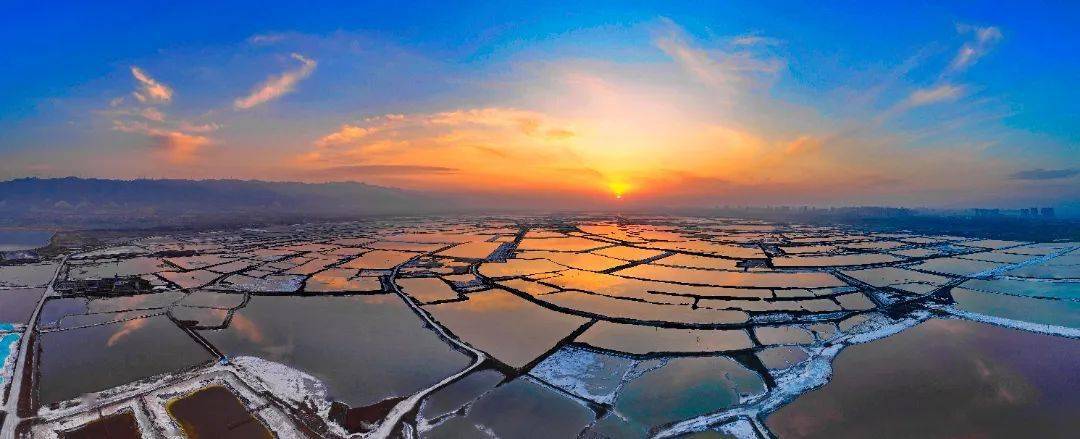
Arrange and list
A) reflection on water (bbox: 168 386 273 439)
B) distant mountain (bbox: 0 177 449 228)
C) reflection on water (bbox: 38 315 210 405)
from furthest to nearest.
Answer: distant mountain (bbox: 0 177 449 228) → reflection on water (bbox: 38 315 210 405) → reflection on water (bbox: 168 386 273 439)

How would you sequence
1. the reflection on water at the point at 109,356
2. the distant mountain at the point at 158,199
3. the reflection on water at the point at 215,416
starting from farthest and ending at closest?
the distant mountain at the point at 158,199
the reflection on water at the point at 109,356
the reflection on water at the point at 215,416

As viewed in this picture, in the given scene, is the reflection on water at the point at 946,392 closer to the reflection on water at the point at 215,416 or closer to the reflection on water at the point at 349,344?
the reflection on water at the point at 349,344

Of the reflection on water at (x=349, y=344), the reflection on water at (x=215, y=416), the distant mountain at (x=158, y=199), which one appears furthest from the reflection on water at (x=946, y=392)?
the distant mountain at (x=158, y=199)

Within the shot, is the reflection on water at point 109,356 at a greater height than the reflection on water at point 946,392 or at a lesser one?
lesser

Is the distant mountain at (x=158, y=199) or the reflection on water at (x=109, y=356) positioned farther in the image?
the distant mountain at (x=158, y=199)

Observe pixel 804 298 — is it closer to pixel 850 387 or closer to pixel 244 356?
pixel 850 387

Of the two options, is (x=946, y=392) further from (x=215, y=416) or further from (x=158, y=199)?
(x=158, y=199)

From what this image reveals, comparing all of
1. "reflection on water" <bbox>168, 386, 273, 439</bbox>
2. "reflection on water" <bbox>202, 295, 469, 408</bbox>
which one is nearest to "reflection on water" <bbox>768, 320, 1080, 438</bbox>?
"reflection on water" <bbox>202, 295, 469, 408</bbox>

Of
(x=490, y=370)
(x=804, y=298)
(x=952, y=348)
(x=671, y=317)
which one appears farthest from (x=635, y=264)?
(x=490, y=370)

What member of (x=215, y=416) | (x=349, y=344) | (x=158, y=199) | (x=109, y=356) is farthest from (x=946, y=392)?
(x=158, y=199)

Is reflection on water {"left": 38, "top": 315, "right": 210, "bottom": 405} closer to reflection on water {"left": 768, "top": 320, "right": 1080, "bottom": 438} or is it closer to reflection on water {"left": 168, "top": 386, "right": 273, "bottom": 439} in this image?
reflection on water {"left": 168, "top": 386, "right": 273, "bottom": 439}
